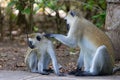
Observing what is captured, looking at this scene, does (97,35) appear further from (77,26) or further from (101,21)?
(101,21)

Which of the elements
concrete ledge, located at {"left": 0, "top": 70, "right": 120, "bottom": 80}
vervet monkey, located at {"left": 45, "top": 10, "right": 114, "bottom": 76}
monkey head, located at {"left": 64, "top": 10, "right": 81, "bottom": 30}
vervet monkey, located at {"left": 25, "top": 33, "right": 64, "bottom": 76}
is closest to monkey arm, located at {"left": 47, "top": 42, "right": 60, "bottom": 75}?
vervet monkey, located at {"left": 25, "top": 33, "right": 64, "bottom": 76}

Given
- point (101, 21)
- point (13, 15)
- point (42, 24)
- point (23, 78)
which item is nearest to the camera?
point (23, 78)

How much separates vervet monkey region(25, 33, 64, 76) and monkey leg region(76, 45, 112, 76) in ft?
1.81

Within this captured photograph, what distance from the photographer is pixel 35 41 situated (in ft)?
26.0

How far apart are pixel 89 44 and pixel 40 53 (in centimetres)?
88

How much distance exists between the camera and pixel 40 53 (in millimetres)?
7910

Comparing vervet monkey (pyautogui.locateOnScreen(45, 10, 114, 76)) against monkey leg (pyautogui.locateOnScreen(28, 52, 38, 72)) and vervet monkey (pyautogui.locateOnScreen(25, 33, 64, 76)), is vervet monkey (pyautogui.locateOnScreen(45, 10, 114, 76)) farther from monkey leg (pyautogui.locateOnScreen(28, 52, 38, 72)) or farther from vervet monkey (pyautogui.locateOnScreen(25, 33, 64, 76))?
monkey leg (pyautogui.locateOnScreen(28, 52, 38, 72))

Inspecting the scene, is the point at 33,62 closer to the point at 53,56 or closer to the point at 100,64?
the point at 53,56

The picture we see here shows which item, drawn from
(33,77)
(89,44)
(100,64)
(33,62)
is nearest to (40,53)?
(33,62)

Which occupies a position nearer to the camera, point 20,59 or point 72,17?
point 72,17

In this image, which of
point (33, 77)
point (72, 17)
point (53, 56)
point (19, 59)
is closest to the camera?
point (33, 77)

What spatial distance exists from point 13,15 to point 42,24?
2.13m

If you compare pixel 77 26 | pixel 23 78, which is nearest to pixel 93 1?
pixel 77 26

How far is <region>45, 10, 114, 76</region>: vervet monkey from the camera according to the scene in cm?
782
